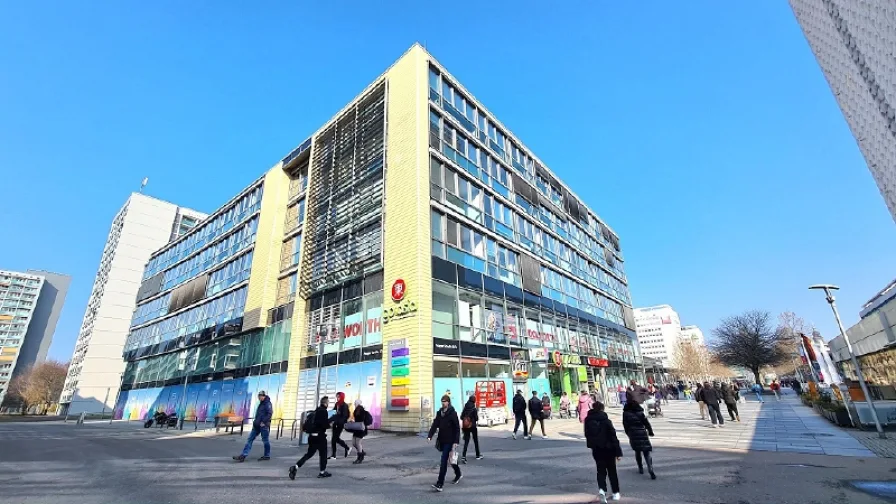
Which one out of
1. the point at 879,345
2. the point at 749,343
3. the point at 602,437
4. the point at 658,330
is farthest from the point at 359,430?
the point at 658,330

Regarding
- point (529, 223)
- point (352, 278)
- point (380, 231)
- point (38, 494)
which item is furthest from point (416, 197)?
point (38, 494)

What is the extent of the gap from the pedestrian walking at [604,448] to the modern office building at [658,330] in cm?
18086

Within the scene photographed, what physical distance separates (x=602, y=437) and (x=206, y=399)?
33.1 metres

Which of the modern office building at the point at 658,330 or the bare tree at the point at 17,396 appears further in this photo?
the modern office building at the point at 658,330

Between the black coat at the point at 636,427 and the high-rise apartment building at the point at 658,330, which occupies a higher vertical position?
the high-rise apartment building at the point at 658,330

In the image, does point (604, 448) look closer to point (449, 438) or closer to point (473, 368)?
point (449, 438)

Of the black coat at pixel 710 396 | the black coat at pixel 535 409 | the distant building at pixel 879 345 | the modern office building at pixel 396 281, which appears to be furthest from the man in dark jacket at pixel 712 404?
the modern office building at pixel 396 281

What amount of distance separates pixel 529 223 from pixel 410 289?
13.9 metres

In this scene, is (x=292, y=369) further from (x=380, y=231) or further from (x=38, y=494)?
(x=38, y=494)

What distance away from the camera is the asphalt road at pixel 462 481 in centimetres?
627

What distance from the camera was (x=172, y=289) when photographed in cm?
4106

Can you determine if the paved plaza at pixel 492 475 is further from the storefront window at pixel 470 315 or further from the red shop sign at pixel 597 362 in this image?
the red shop sign at pixel 597 362

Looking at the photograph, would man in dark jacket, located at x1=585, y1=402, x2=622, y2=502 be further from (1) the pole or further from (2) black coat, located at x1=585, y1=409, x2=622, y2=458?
(1) the pole

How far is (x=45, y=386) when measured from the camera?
2889 inches
